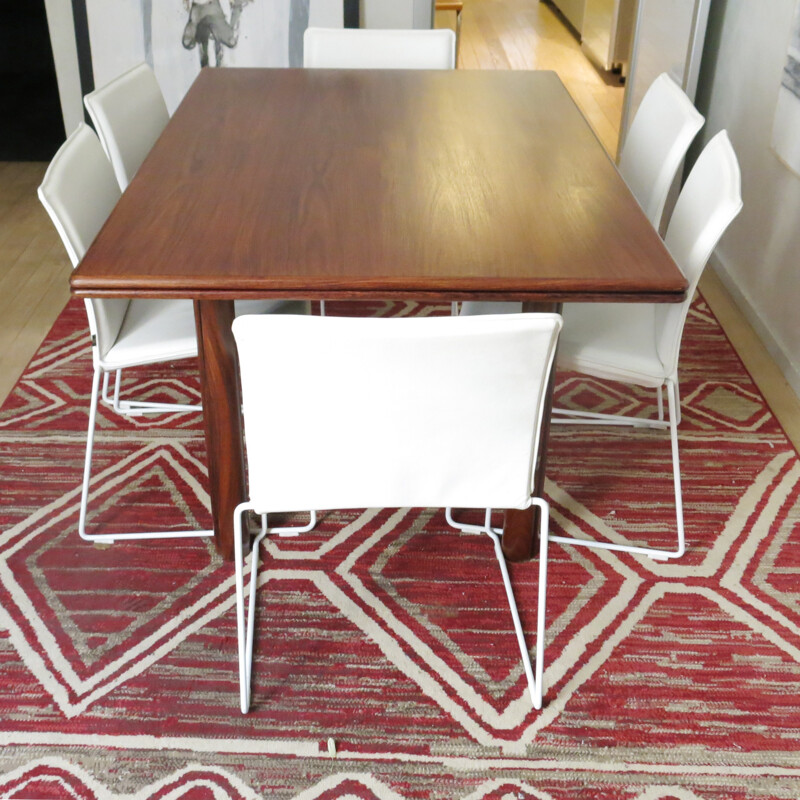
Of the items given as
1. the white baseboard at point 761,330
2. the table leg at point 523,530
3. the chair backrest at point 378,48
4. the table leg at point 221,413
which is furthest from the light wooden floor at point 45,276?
the chair backrest at point 378,48

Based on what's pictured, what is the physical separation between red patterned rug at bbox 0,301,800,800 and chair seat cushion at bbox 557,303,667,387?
409mm

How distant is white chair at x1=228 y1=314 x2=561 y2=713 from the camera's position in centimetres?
121

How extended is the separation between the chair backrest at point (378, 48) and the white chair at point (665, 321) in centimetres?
119

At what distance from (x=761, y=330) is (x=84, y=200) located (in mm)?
2002

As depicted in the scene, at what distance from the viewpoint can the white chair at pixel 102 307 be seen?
5.65ft

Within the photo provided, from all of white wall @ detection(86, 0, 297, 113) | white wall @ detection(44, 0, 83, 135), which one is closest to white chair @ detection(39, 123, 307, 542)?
white wall @ detection(86, 0, 297, 113)

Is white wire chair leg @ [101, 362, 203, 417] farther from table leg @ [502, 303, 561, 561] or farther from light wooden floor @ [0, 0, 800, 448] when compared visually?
table leg @ [502, 303, 561, 561]

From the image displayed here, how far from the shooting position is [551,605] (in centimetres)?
185

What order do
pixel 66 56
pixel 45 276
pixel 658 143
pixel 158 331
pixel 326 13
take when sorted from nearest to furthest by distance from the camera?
pixel 158 331 < pixel 658 143 < pixel 45 276 < pixel 326 13 < pixel 66 56

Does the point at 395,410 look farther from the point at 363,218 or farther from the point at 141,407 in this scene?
the point at 141,407

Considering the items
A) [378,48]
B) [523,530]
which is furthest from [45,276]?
[523,530]

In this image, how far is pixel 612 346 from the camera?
188 cm

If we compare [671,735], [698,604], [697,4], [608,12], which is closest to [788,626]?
[698,604]

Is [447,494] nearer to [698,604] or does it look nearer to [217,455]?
[217,455]
